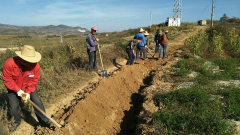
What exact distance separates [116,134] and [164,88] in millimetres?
1866

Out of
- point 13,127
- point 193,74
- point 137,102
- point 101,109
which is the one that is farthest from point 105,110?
point 193,74

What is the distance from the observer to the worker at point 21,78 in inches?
108

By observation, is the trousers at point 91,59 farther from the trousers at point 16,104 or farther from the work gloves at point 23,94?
the work gloves at point 23,94

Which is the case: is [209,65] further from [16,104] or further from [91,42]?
[16,104]

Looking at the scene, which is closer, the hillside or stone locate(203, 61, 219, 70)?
the hillside

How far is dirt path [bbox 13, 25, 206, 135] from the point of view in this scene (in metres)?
3.32

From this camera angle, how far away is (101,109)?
3.99 m

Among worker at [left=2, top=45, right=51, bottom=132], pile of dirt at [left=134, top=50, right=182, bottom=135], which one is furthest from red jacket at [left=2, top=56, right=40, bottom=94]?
pile of dirt at [left=134, top=50, right=182, bottom=135]

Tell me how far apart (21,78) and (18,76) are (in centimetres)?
7

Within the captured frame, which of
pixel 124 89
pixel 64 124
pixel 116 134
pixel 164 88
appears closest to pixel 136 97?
pixel 124 89

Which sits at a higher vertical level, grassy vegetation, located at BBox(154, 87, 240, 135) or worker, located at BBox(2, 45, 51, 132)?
worker, located at BBox(2, 45, 51, 132)

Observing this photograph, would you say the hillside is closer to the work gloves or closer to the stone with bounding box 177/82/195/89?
the stone with bounding box 177/82/195/89

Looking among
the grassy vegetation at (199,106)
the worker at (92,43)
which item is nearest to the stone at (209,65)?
the grassy vegetation at (199,106)

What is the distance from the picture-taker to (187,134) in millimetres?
2371
